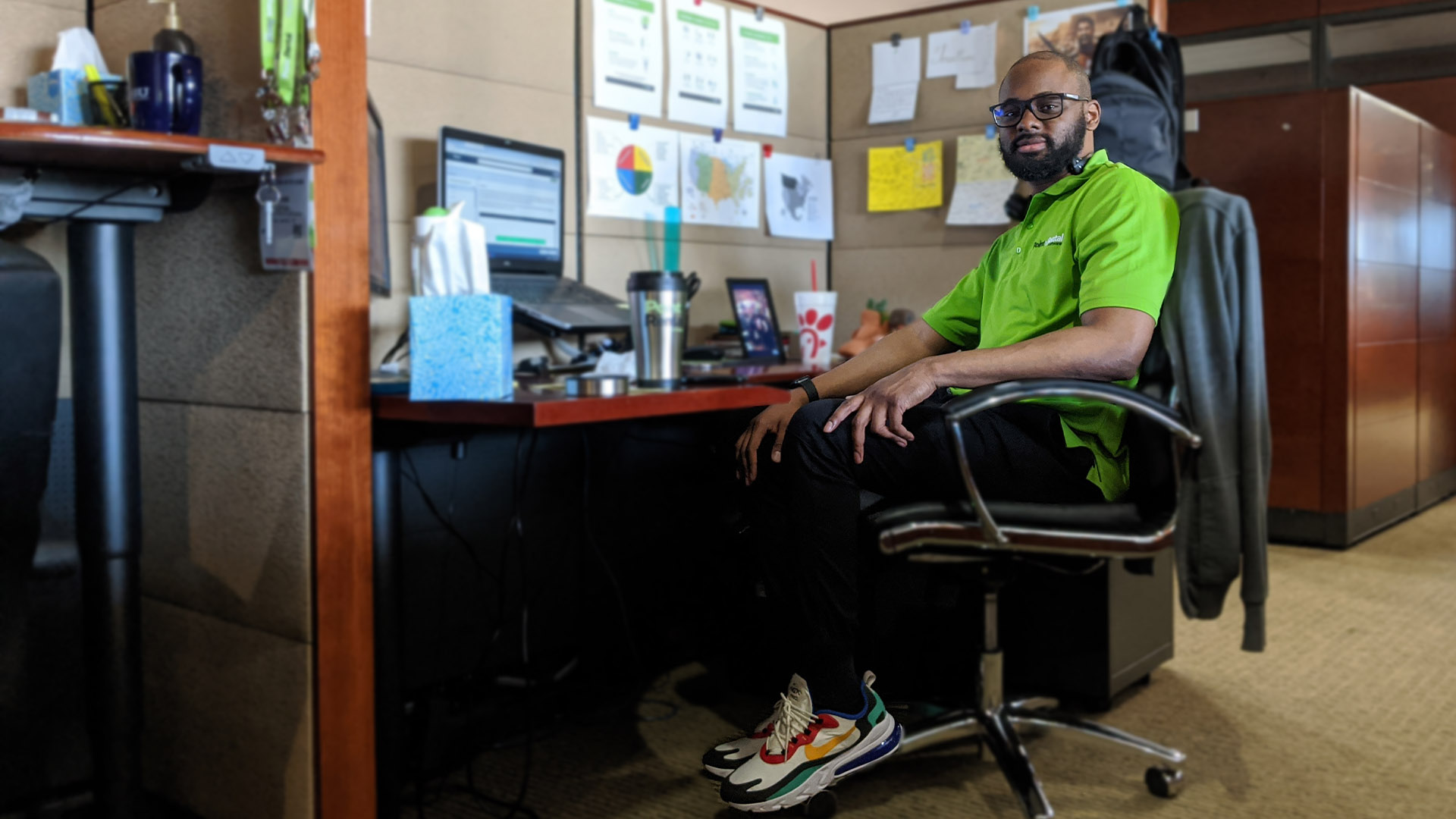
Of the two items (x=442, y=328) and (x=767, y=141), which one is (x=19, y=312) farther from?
(x=767, y=141)

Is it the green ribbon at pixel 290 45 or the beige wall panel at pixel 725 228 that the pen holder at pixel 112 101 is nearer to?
the green ribbon at pixel 290 45

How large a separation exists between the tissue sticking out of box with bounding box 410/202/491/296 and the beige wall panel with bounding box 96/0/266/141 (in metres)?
0.24

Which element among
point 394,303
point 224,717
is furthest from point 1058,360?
point 394,303

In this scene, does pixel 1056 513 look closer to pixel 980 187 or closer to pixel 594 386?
pixel 594 386

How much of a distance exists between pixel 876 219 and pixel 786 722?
1.86 metres

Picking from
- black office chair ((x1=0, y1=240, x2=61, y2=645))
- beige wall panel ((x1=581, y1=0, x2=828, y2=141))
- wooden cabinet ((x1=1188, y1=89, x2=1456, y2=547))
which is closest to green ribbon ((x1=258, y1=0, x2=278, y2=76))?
black office chair ((x1=0, y1=240, x2=61, y2=645))

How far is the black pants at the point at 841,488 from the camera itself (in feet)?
1.11

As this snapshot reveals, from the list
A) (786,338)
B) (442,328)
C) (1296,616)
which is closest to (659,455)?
(786,338)

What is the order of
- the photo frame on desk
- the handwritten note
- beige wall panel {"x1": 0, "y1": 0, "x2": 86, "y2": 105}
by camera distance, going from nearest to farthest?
beige wall panel {"x1": 0, "y1": 0, "x2": 86, "y2": 105}, the handwritten note, the photo frame on desk

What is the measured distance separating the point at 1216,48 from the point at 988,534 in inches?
222

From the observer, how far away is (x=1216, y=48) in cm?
525

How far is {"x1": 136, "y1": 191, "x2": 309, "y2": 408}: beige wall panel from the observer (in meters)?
1.25

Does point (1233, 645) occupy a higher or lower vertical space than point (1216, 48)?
lower

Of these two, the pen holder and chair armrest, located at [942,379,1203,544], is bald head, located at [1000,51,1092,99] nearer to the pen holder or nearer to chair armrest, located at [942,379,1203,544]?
chair armrest, located at [942,379,1203,544]
